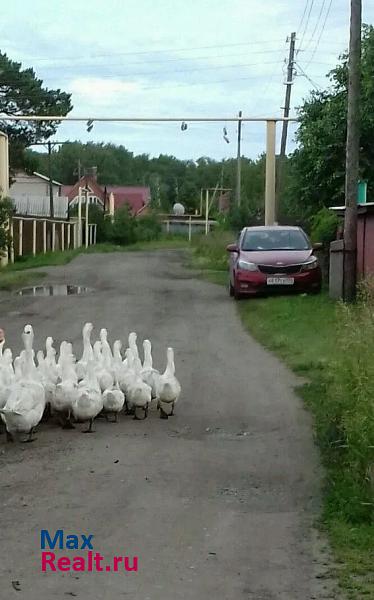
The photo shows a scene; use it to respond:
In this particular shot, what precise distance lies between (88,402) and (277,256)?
1174cm

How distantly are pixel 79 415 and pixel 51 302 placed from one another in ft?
41.4

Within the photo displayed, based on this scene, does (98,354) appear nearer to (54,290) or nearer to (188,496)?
(188,496)

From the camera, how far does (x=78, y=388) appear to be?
9219 mm

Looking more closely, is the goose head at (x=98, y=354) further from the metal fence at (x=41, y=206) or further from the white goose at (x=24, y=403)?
the metal fence at (x=41, y=206)

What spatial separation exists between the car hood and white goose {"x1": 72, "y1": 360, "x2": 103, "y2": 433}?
36.4 feet

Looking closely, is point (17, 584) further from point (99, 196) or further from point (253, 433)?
point (99, 196)

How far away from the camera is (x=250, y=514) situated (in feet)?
21.2

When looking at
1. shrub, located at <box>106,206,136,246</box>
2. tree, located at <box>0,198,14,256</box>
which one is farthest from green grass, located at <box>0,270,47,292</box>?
shrub, located at <box>106,206,136,246</box>

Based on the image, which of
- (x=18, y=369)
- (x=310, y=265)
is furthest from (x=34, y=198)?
(x=18, y=369)

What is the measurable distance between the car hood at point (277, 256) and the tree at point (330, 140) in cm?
429

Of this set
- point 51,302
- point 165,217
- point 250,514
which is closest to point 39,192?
point 165,217

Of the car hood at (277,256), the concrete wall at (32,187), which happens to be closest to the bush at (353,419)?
the car hood at (277,256)

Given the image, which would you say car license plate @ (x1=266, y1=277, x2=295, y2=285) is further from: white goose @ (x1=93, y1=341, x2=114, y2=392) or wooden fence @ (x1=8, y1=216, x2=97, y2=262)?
wooden fence @ (x1=8, y1=216, x2=97, y2=262)

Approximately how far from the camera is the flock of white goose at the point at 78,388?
28.7ft
